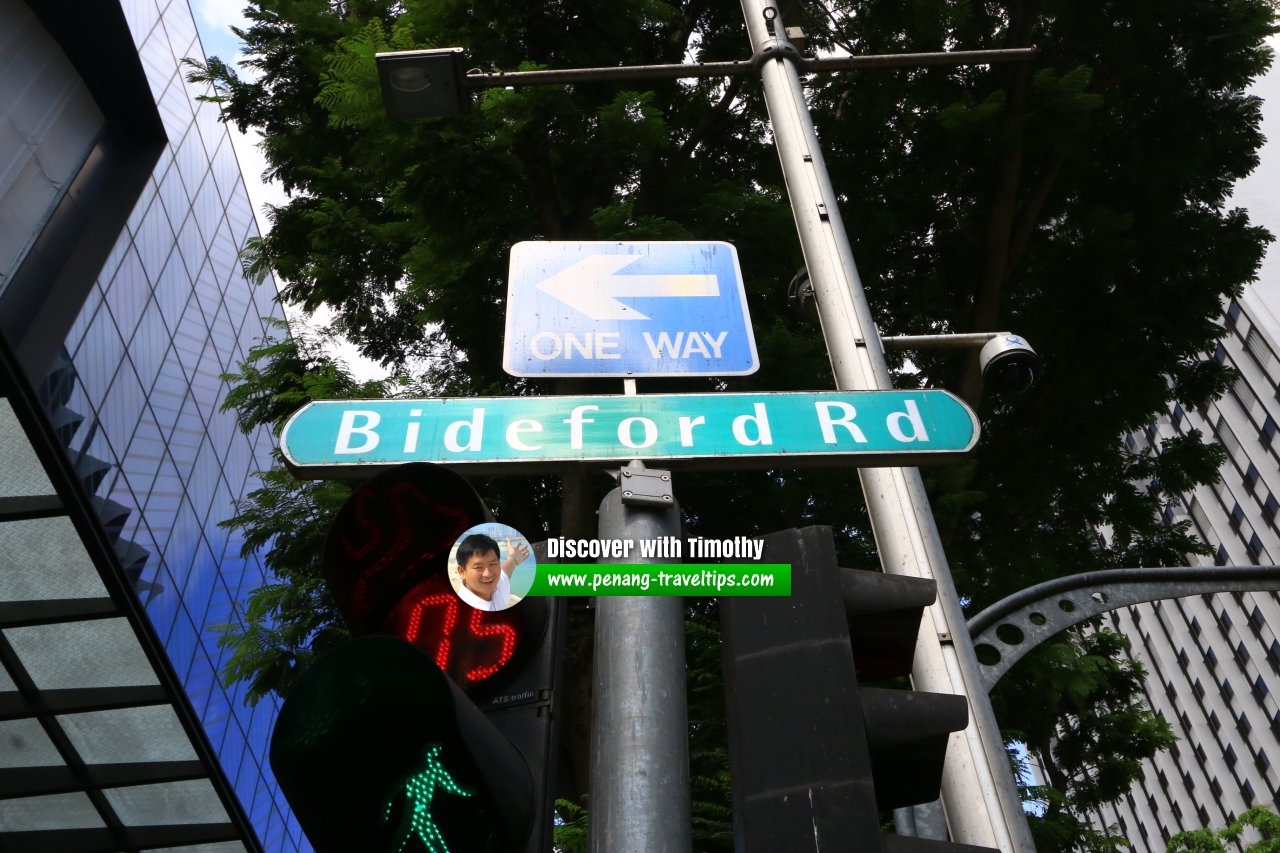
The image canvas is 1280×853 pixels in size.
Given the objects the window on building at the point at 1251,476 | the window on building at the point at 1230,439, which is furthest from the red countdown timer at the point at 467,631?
the window on building at the point at 1230,439

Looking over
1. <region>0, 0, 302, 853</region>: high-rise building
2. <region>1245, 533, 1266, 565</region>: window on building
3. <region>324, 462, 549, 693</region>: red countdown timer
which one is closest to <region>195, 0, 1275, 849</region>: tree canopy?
<region>324, 462, 549, 693</region>: red countdown timer

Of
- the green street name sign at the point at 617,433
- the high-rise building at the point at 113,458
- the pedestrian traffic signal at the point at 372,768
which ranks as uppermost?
the high-rise building at the point at 113,458

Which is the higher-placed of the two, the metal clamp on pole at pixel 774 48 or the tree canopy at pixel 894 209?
the tree canopy at pixel 894 209

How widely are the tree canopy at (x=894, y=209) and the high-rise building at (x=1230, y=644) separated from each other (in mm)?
51446

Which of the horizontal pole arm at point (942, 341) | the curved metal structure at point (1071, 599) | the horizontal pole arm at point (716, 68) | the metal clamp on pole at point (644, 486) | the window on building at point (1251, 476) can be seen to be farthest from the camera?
the window on building at point (1251, 476)

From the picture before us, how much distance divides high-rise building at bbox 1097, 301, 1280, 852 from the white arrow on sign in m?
58.6

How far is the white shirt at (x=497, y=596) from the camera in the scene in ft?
7.29

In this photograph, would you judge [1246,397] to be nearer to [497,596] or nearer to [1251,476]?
[1251,476]

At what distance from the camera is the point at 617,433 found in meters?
2.70

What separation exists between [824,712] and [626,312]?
1604 mm

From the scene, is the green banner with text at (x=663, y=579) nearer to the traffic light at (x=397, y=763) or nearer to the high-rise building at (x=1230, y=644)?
the traffic light at (x=397, y=763)

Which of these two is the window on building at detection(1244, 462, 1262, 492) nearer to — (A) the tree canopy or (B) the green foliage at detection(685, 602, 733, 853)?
(A) the tree canopy

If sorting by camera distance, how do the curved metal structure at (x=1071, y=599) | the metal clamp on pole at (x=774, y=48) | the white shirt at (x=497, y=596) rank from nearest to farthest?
1. the white shirt at (x=497, y=596)
2. the curved metal structure at (x=1071, y=599)
3. the metal clamp on pole at (x=774, y=48)

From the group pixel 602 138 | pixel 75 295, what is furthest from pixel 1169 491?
pixel 75 295
